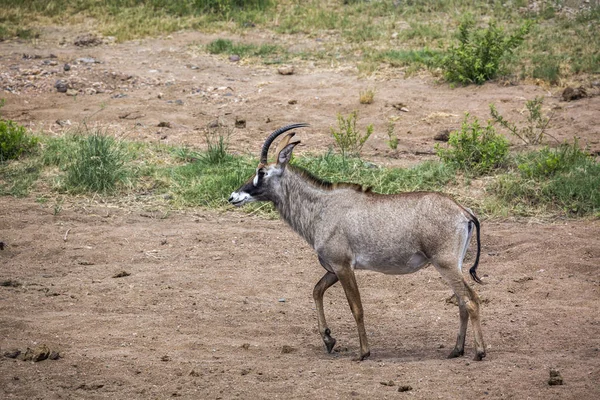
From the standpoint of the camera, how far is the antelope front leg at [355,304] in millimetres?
7051

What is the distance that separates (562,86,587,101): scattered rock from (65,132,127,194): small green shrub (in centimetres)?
701

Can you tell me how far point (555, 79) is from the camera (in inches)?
572

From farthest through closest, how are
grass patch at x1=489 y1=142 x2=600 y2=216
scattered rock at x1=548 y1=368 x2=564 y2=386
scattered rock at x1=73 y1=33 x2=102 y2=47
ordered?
scattered rock at x1=73 y1=33 x2=102 y2=47 → grass patch at x1=489 y1=142 x2=600 y2=216 → scattered rock at x1=548 y1=368 x2=564 y2=386

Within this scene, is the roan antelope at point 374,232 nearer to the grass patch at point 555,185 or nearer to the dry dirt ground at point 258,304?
the dry dirt ground at point 258,304

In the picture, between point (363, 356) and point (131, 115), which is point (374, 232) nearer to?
point (363, 356)

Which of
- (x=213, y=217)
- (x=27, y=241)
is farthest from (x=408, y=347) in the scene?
(x=27, y=241)

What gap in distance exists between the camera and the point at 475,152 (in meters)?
11.3

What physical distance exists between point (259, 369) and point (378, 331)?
4.88 feet

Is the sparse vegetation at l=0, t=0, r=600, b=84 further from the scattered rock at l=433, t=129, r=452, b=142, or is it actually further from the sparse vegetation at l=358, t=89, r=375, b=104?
the scattered rock at l=433, t=129, r=452, b=142

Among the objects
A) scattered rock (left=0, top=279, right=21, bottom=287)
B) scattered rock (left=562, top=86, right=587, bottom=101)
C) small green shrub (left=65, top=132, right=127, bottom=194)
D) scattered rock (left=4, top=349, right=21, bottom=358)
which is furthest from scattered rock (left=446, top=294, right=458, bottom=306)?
scattered rock (left=562, top=86, right=587, bottom=101)

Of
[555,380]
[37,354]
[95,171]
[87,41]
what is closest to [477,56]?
[95,171]

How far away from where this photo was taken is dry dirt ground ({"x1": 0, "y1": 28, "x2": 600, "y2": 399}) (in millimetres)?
6410

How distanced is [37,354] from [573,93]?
9.78 metres

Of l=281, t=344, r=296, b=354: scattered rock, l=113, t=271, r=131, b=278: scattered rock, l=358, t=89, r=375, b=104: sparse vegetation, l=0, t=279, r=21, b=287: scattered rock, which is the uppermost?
l=358, t=89, r=375, b=104: sparse vegetation
